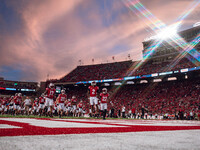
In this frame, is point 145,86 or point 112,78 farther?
point 112,78

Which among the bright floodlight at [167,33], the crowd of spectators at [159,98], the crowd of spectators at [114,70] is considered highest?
the bright floodlight at [167,33]

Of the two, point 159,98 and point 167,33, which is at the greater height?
point 167,33

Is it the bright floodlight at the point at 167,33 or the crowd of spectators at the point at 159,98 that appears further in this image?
the bright floodlight at the point at 167,33

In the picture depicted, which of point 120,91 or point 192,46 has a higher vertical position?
point 192,46

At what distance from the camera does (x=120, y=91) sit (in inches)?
1550

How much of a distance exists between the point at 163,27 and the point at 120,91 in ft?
58.3

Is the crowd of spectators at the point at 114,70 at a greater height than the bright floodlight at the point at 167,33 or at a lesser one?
lesser

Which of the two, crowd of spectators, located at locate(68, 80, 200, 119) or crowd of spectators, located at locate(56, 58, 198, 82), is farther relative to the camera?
crowd of spectators, located at locate(56, 58, 198, 82)

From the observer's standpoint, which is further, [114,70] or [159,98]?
[114,70]

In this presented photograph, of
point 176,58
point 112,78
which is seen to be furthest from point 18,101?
point 176,58

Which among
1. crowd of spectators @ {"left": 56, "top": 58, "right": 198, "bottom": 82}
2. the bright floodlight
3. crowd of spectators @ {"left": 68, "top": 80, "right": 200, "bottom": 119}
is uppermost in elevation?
the bright floodlight

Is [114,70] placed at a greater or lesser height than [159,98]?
greater

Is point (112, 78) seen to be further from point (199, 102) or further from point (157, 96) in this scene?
point (199, 102)

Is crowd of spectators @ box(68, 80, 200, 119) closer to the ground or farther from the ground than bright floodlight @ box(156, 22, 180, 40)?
closer to the ground
